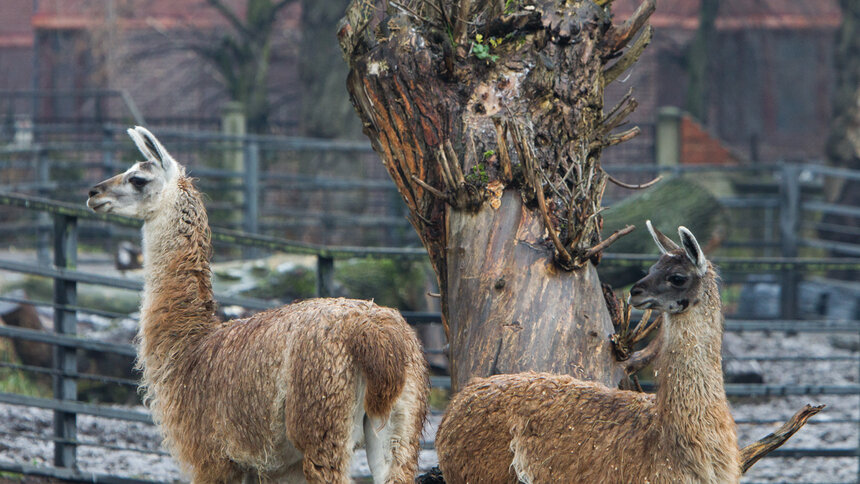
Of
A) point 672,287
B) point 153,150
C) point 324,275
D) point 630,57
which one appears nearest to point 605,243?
point 672,287

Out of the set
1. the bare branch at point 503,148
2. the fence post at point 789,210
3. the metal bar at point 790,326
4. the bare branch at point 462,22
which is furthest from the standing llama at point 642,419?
the fence post at point 789,210

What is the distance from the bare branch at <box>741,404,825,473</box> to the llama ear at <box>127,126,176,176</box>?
285cm

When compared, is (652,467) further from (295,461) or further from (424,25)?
(424,25)

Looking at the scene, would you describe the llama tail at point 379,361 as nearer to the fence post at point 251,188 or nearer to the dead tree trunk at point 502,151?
the dead tree trunk at point 502,151

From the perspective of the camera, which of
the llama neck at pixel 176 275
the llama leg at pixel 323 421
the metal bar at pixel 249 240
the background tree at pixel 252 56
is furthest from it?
the background tree at pixel 252 56

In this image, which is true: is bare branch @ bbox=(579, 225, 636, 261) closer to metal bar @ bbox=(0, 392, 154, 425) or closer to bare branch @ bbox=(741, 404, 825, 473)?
bare branch @ bbox=(741, 404, 825, 473)

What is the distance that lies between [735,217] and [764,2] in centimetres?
964

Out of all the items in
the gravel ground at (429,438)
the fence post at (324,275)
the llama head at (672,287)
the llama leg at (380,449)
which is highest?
the llama head at (672,287)

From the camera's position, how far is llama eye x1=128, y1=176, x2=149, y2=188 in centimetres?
503

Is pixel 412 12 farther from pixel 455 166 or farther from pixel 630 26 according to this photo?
pixel 630 26

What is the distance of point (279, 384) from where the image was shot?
426cm

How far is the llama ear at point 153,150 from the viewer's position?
494cm

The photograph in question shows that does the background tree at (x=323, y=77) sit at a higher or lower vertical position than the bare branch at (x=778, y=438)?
higher

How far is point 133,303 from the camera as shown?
9.82 m
